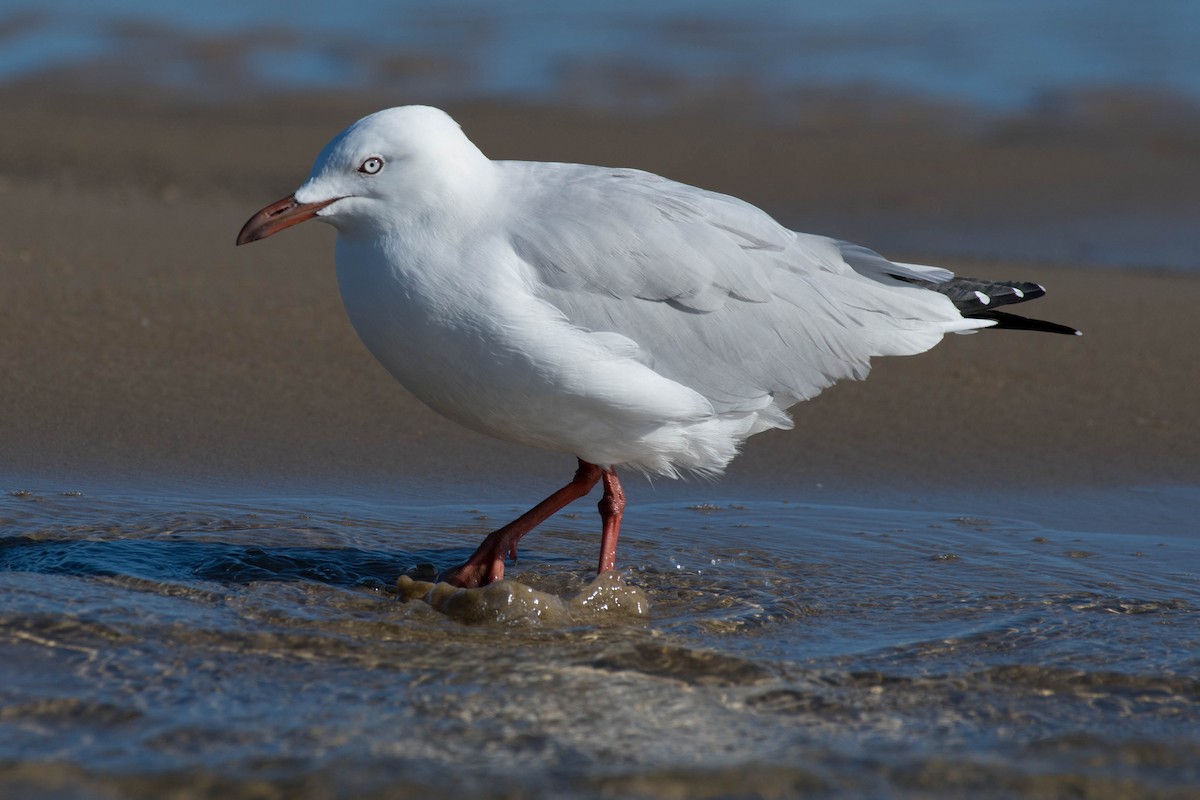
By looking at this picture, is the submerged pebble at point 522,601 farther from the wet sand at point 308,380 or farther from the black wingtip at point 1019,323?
the black wingtip at point 1019,323

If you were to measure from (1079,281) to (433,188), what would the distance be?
17.6 feet

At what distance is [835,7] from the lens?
1752 centimetres

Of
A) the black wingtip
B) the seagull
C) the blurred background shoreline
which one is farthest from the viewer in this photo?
the blurred background shoreline

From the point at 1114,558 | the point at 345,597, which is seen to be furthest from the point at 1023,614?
the point at 345,597

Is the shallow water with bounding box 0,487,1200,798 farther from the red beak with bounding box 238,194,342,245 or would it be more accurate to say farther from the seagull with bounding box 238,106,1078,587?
the red beak with bounding box 238,194,342,245

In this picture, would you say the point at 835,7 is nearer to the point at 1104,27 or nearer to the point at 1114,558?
the point at 1104,27

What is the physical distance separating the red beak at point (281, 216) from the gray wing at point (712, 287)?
22.6 inches

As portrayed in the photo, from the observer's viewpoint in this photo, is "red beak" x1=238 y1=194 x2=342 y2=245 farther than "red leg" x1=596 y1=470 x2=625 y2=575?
No

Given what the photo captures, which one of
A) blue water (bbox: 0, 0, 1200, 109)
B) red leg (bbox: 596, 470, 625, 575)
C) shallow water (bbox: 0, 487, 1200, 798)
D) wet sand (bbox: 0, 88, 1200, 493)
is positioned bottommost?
shallow water (bbox: 0, 487, 1200, 798)

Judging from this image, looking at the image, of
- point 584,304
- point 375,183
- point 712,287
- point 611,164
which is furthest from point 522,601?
point 611,164

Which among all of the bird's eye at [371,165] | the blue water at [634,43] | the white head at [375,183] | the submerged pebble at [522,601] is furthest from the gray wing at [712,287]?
the blue water at [634,43]

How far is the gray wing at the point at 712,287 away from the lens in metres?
4.85

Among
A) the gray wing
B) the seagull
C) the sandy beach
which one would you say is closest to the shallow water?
the sandy beach

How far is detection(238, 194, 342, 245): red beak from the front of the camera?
470 cm
